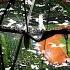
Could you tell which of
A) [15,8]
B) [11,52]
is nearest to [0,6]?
[15,8]

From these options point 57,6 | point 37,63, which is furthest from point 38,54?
point 57,6

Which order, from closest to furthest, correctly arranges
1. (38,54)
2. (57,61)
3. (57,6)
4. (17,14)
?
(57,61), (38,54), (17,14), (57,6)

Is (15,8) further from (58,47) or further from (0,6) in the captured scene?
→ (58,47)

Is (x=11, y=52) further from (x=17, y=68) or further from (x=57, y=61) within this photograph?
(x=57, y=61)

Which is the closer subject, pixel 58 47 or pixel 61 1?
pixel 58 47

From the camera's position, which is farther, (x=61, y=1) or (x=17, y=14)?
(x=61, y=1)

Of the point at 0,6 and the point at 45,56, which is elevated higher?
the point at 0,6

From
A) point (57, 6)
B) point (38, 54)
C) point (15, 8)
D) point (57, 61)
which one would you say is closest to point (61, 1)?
point (57, 6)

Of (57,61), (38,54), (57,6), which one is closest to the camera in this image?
(57,61)

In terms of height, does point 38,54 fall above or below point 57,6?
below
